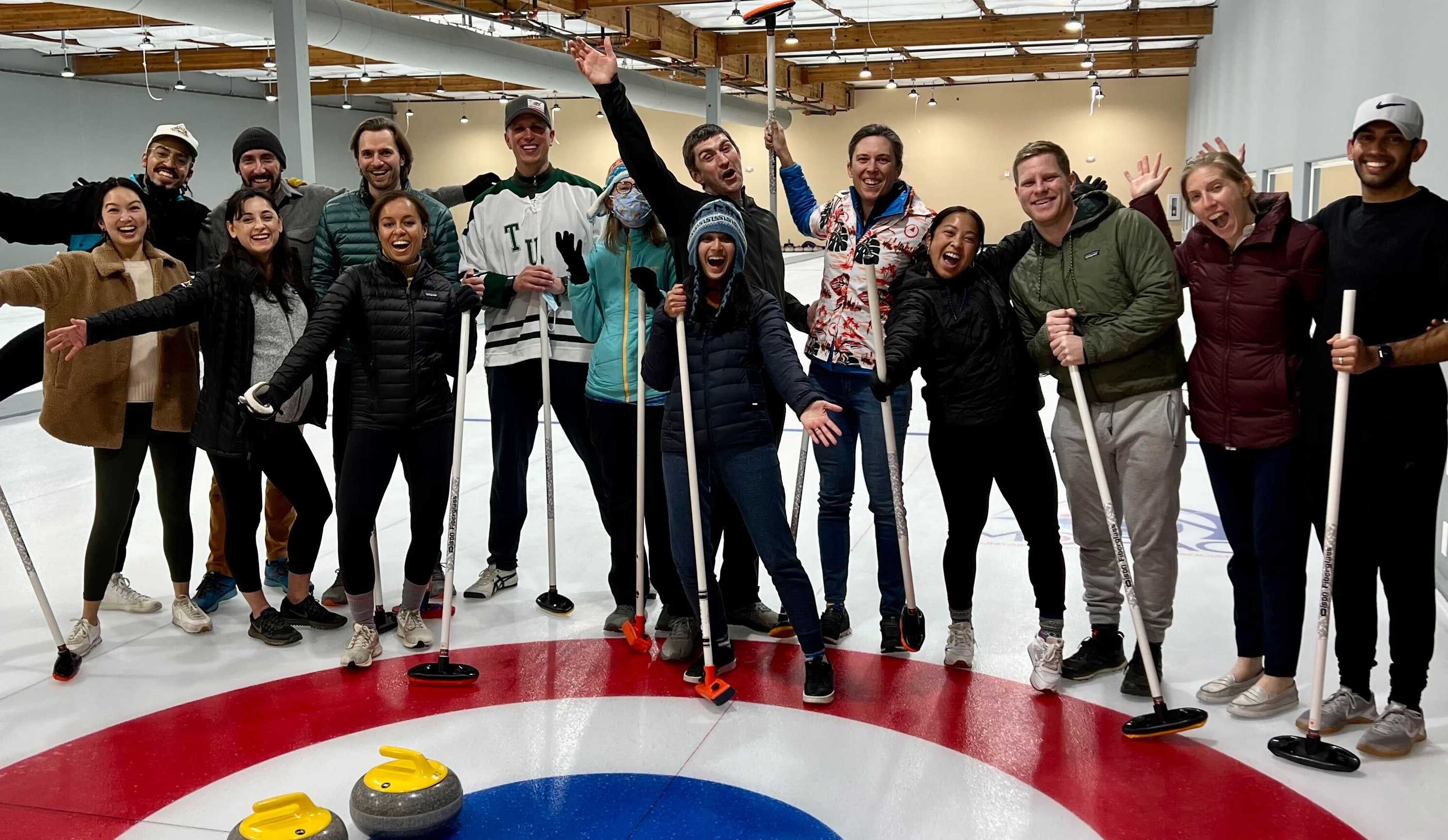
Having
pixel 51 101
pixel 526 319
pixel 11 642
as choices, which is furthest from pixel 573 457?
pixel 51 101

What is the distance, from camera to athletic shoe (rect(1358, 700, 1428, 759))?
10.1ft

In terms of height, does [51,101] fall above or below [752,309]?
above

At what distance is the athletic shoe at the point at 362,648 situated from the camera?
3805 millimetres

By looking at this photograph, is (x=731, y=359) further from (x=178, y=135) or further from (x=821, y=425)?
(x=178, y=135)

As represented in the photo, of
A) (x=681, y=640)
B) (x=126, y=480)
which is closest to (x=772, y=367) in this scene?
(x=681, y=640)

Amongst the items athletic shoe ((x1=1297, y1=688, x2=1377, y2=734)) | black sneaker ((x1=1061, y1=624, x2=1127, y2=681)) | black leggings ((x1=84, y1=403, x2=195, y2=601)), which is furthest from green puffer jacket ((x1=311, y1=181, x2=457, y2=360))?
athletic shoe ((x1=1297, y1=688, x2=1377, y2=734))

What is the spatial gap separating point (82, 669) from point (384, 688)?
107cm

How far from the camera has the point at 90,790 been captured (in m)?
3.02

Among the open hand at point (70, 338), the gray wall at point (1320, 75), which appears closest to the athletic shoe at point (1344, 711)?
the gray wall at point (1320, 75)

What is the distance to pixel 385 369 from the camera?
375 cm

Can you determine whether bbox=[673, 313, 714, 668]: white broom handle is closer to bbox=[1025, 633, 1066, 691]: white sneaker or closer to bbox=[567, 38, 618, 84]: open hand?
bbox=[567, 38, 618, 84]: open hand

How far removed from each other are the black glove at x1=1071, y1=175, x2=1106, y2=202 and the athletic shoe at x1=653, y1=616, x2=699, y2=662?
184 centimetres

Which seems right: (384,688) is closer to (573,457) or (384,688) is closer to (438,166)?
(573,457)

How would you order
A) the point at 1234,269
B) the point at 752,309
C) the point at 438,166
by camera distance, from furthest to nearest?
the point at 438,166 < the point at 752,309 < the point at 1234,269
